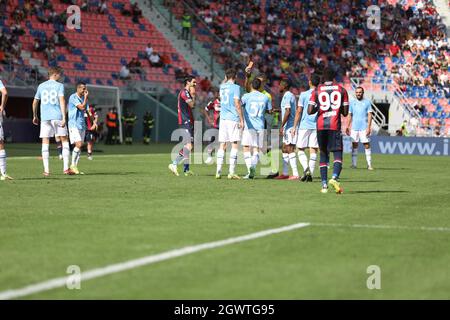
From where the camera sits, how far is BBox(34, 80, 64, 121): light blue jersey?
21.4 meters

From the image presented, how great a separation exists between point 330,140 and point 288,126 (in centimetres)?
564

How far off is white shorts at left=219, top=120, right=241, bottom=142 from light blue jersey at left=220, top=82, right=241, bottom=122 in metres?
0.11

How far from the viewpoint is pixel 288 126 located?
23.2m

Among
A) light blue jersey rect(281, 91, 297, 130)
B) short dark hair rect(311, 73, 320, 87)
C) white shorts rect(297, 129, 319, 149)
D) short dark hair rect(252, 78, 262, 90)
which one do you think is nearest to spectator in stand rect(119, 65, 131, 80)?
light blue jersey rect(281, 91, 297, 130)

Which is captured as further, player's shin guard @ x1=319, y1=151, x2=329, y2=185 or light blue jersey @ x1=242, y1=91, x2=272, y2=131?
light blue jersey @ x1=242, y1=91, x2=272, y2=131

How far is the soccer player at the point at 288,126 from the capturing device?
73.4 ft

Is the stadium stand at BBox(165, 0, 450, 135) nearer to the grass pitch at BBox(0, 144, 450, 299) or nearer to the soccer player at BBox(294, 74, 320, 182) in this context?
the soccer player at BBox(294, 74, 320, 182)

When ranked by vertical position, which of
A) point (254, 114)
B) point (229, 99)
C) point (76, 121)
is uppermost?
point (229, 99)

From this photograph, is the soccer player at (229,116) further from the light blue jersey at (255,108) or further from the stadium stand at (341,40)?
Answer: the stadium stand at (341,40)

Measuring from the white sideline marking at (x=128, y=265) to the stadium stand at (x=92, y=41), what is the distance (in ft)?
120

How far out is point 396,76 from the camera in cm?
5766

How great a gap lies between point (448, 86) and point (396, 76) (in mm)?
3207

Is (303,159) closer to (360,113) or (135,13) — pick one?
(360,113)

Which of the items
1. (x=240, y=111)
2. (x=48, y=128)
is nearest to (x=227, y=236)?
(x=240, y=111)
